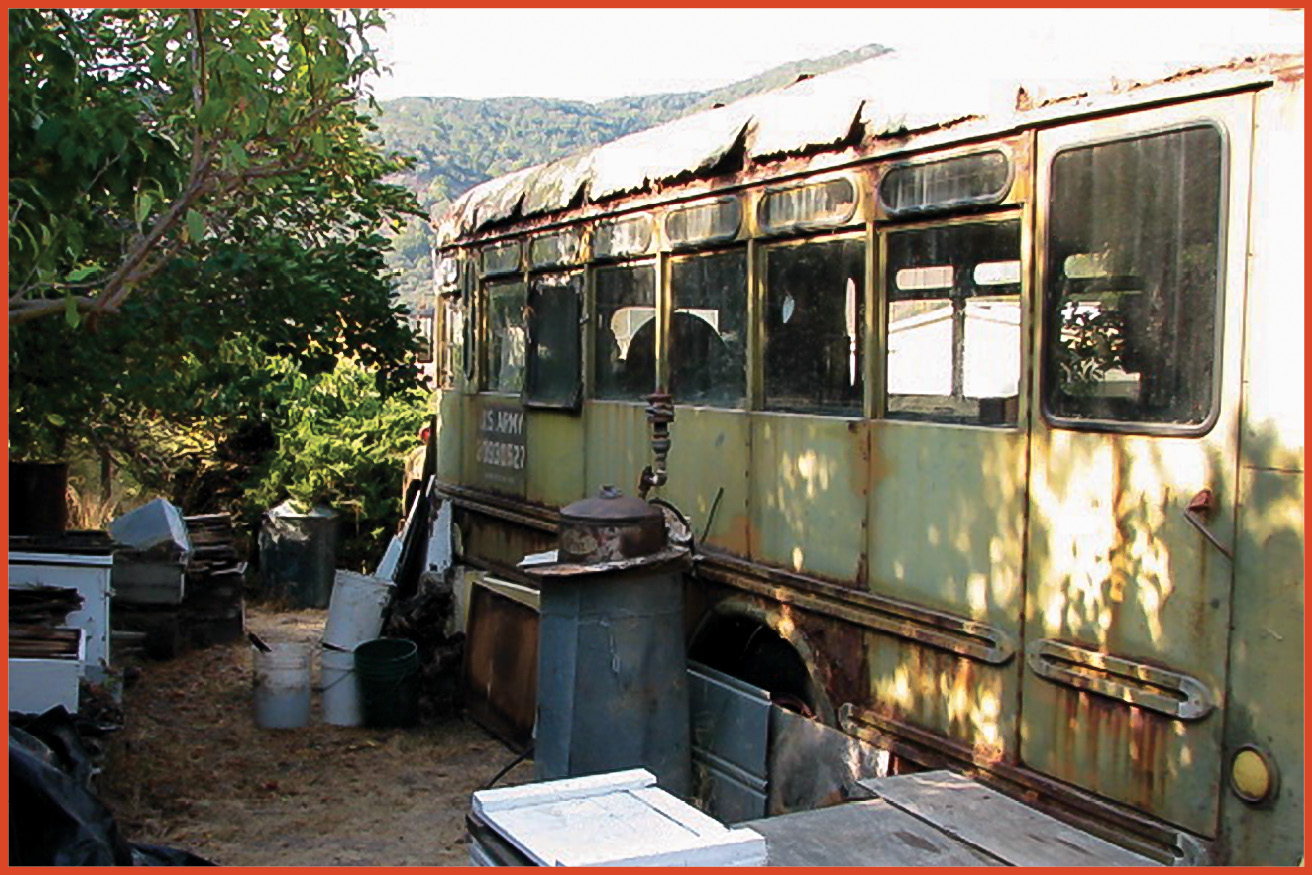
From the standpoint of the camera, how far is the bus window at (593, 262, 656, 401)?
6215 millimetres

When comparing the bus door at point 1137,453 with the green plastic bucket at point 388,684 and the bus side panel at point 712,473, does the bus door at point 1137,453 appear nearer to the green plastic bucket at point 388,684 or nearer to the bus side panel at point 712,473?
the bus side panel at point 712,473

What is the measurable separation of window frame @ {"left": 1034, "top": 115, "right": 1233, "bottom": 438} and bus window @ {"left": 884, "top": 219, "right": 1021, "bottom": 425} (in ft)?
0.41

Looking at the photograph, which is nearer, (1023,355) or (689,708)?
(1023,355)

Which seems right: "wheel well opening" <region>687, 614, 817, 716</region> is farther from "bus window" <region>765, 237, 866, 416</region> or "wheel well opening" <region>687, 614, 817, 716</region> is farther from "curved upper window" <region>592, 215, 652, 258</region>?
"curved upper window" <region>592, 215, 652, 258</region>

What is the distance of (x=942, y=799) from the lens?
3812mm

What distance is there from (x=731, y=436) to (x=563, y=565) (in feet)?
3.10

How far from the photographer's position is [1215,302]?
130 inches

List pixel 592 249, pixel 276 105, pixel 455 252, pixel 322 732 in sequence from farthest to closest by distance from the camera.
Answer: pixel 455 252, pixel 322 732, pixel 592 249, pixel 276 105

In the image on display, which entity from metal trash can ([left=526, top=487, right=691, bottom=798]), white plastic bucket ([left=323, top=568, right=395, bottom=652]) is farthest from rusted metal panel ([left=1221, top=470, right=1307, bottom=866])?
white plastic bucket ([left=323, top=568, right=395, bottom=652])

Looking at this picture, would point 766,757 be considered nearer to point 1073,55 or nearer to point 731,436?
point 731,436

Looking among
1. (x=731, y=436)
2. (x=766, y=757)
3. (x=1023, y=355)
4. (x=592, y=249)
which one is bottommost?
(x=766, y=757)

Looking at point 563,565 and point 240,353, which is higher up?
point 240,353

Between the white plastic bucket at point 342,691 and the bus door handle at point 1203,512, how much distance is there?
5.67m

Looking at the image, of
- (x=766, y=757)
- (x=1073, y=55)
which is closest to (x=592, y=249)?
(x=766, y=757)
